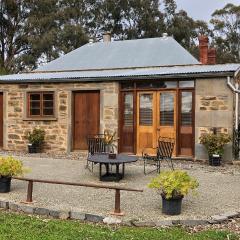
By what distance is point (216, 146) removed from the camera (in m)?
11.7

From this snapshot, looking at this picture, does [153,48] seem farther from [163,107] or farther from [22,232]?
[22,232]

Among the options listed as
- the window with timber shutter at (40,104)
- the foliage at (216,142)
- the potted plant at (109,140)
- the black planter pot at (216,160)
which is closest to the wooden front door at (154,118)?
the potted plant at (109,140)

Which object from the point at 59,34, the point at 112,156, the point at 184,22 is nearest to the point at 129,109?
the point at 112,156

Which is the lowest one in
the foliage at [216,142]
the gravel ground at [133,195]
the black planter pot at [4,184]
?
the gravel ground at [133,195]

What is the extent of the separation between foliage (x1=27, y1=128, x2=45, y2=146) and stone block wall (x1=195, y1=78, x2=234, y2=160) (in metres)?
5.43

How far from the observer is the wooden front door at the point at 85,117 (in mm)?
14109

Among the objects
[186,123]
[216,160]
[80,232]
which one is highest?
[186,123]

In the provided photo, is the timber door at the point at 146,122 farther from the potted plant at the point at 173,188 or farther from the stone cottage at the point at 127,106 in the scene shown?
the potted plant at the point at 173,188

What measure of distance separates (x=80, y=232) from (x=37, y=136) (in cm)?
930

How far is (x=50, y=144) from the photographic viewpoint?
48.0 feet

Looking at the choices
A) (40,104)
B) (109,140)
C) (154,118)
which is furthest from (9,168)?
(40,104)

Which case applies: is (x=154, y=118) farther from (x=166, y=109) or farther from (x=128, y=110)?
(x=128, y=110)

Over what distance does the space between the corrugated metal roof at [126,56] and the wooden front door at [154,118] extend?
4.19m

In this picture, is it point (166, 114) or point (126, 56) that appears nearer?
point (166, 114)
